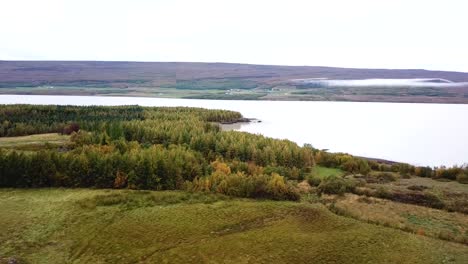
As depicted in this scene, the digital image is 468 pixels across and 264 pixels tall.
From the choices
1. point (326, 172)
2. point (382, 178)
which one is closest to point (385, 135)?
point (326, 172)

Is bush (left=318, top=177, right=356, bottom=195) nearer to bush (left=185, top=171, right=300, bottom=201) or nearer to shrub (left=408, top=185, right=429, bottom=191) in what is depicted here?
shrub (left=408, top=185, right=429, bottom=191)

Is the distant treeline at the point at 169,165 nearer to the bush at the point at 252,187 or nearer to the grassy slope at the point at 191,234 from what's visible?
the bush at the point at 252,187

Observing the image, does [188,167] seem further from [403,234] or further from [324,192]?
[403,234]

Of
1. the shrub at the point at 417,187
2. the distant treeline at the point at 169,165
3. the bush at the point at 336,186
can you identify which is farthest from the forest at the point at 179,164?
the shrub at the point at 417,187

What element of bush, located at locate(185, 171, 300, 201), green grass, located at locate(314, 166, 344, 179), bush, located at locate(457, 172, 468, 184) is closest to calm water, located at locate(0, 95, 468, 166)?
bush, located at locate(457, 172, 468, 184)

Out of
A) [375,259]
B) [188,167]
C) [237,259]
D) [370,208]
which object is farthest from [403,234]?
[188,167]

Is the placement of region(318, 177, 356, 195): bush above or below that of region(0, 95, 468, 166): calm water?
above
